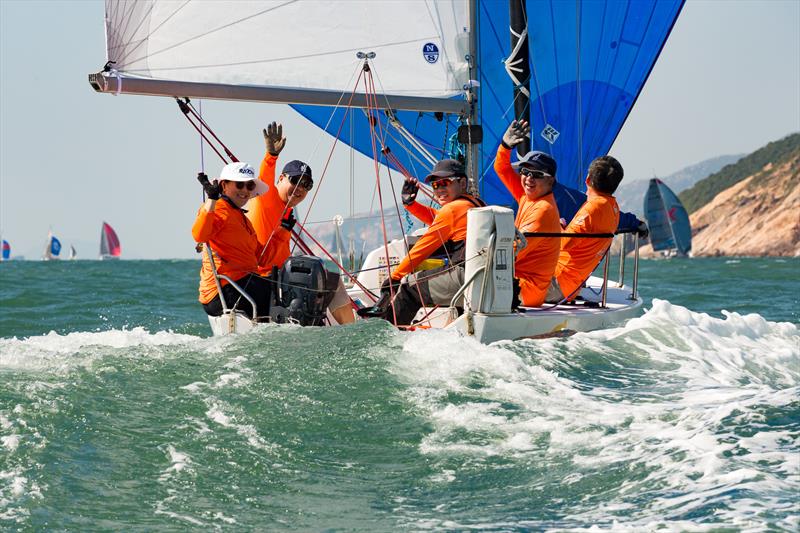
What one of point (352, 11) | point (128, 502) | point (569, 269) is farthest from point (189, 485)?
point (352, 11)

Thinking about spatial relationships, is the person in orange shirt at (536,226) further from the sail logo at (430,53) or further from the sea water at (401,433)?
the sail logo at (430,53)

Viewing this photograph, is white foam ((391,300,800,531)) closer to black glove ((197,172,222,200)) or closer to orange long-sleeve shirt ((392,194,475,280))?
orange long-sleeve shirt ((392,194,475,280))

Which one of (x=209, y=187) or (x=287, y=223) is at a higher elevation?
(x=209, y=187)

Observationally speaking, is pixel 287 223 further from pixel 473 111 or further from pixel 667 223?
pixel 667 223

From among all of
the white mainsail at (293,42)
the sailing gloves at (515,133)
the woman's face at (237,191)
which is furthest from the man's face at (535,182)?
the white mainsail at (293,42)

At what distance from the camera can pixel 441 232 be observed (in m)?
7.00

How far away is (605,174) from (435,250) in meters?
1.29

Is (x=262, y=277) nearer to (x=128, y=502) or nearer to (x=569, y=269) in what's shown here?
(x=569, y=269)

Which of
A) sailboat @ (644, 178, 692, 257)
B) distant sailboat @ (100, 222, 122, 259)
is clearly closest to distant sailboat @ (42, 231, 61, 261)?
distant sailboat @ (100, 222, 122, 259)

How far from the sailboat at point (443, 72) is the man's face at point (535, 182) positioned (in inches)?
25.6

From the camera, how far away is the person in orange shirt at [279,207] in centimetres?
725

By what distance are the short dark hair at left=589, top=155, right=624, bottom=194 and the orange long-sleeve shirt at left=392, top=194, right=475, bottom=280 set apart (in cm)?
89

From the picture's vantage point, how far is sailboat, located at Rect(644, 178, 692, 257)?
62.7 meters

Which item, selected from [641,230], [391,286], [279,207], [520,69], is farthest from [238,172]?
[520,69]
